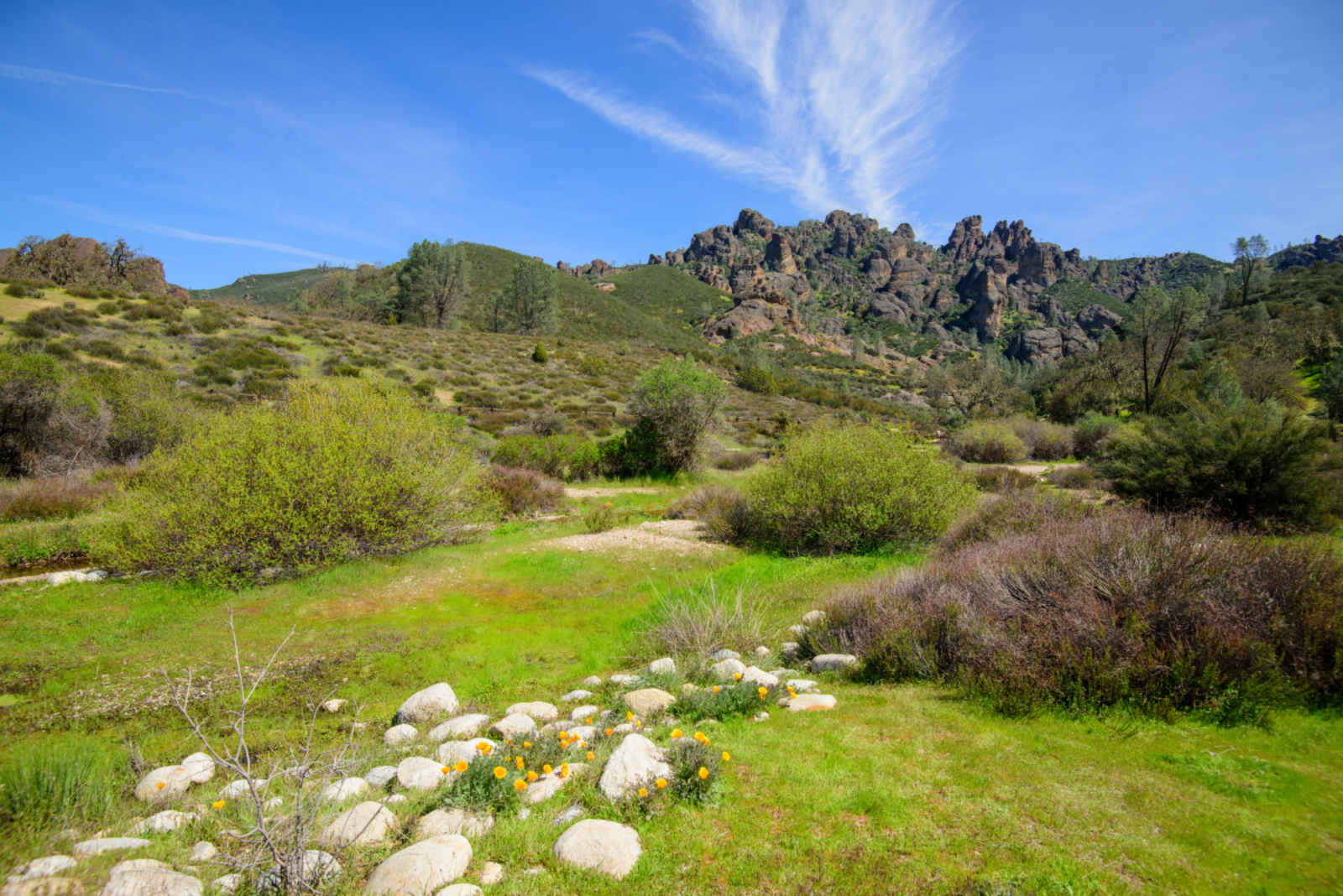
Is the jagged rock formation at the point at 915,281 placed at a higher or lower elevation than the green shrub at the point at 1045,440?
higher

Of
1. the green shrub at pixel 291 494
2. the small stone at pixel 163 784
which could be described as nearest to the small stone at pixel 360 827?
the small stone at pixel 163 784

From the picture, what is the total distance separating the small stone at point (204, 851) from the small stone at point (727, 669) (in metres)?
4.30

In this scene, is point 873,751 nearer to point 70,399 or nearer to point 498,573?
point 498,573

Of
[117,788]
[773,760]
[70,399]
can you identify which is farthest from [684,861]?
[70,399]

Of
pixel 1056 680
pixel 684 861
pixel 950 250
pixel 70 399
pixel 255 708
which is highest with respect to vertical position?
pixel 950 250

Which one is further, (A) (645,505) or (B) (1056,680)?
(A) (645,505)

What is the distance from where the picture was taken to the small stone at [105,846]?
3.18 m

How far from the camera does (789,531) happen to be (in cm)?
1292

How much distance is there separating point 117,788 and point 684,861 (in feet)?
14.9

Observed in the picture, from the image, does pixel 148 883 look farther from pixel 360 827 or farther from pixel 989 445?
pixel 989 445

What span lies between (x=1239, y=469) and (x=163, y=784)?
17.3 meters

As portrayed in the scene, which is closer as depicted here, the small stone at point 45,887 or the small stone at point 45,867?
the small stone at point 45,887

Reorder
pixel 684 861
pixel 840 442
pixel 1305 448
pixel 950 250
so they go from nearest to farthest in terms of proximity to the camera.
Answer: pixel 684 861
pixel 1305 448
pixel 840 442
pixel 950 250

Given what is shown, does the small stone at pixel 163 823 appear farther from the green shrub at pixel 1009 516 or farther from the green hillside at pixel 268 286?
the green hillside at pixel 268 286
